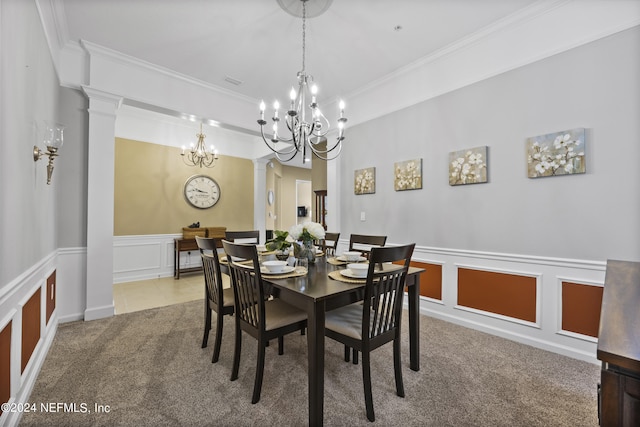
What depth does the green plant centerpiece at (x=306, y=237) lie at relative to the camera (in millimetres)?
2170

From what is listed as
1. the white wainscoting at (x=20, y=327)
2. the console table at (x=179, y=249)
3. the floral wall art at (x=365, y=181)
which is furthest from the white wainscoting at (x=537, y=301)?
the console table at (x=179, y=249)

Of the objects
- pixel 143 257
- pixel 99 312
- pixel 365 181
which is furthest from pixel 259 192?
pixel 99 312

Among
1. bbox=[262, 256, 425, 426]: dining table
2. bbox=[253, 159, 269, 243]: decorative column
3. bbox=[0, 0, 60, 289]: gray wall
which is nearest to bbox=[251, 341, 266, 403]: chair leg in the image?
bbox=[262, 256, 425, 426]: dining table

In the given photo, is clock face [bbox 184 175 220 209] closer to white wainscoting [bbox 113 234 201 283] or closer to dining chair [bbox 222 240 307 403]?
white wainscoting [bbox 113 234 201 283]

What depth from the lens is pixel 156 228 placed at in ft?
16.6

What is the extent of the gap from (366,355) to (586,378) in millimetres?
1656

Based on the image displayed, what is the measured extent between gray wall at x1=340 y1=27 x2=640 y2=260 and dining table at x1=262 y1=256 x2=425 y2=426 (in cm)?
125

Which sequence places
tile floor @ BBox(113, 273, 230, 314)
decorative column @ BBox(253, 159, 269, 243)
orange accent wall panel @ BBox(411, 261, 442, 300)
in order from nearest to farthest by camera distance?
orange accent wall panel @ BBox(411, 261, 442, 300) → tile floor @ BBox(113, 273, 230, 314) → decorative column @ BBox(253, 159, 269, 243)

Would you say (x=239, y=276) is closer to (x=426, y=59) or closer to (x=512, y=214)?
(x=512, y=214)

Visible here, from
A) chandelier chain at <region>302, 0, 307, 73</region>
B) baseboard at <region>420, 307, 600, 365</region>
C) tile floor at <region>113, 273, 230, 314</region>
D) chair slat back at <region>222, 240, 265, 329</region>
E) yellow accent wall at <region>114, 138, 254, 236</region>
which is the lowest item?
tile floor at <region>113, 273, 230, 314</region>

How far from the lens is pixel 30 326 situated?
6.11 feet

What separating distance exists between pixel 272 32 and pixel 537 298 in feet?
11.1

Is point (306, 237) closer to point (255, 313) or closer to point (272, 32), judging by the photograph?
point (255, 313)

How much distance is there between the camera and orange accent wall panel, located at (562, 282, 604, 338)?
214 centimetres
